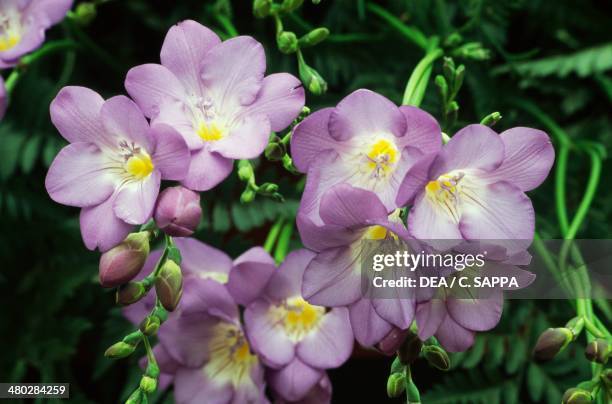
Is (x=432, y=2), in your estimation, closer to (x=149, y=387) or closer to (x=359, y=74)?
(x=359, y=74)

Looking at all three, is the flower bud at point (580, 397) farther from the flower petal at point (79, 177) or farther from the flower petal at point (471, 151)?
the flower petal at point (79, 177)

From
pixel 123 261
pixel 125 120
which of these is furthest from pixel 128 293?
pixel 125 120

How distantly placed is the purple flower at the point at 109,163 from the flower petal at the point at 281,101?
0.27 ft

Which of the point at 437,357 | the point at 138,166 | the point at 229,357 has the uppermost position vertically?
the point at 138,166

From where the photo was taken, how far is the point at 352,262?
0.62 metres

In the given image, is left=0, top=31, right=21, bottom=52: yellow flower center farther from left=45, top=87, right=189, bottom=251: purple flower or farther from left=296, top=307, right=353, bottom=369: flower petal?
left=296, top=307, right=353, bottom=369: flower petal

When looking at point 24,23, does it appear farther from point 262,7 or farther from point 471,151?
point 471,151

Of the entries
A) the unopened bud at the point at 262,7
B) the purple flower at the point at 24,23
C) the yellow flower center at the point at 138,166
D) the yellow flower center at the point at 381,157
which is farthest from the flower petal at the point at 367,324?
the purple flower at the point at 24,23

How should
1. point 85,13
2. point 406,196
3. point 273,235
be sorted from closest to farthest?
point 406,196 < point 273,235 < point 85,13

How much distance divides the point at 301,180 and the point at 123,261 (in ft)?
1.16

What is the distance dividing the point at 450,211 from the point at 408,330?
10 centimetres

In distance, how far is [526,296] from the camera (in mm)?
883

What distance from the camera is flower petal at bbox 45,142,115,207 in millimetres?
618

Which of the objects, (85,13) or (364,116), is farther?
(85,13)
